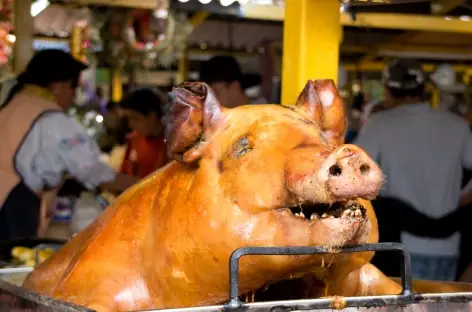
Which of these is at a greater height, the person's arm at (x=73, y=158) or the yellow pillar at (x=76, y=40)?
the yellow pillar at (x=76, y=40)

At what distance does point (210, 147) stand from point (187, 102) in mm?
118

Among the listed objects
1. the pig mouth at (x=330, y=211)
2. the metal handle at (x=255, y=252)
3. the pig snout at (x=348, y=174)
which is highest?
the pig snout at (x=348, y=174)

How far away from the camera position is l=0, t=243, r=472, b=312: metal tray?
1.61m

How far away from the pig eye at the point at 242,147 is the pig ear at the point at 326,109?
23 cm

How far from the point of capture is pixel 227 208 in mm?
1819

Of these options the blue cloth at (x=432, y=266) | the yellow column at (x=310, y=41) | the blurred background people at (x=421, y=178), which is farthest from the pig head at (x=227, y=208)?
the blue cloth at (x=432, y=266)

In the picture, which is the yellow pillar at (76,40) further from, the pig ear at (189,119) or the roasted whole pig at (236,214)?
the pig ear at (189,119)

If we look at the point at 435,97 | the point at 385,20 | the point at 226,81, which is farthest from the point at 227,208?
the point at 435,97

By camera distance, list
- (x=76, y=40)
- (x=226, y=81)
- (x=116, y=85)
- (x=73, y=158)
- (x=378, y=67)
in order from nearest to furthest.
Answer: (x=73, y=158) → (x=226, y=81) → (x=76, y=40) → (x=378, y=67) → (x=116, y=85)

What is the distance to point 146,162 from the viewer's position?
585 cm

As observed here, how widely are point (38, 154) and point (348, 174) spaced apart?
3158 millimetres

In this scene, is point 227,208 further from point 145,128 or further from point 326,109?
point 145,128

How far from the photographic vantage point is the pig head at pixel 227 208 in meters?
1.70

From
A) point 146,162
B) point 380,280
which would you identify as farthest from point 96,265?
point 146,162
